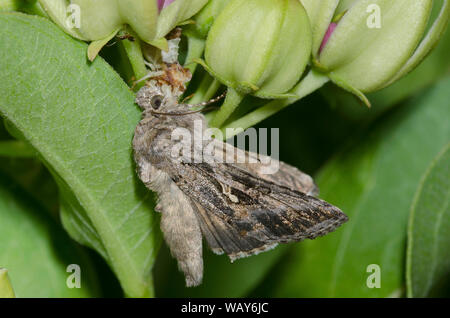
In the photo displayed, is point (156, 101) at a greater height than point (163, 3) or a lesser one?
lesser

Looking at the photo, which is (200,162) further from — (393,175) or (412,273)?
(393,175)

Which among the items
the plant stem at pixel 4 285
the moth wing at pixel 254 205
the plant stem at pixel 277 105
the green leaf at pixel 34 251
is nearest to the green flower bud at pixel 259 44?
the plant stem at pixel 277 105

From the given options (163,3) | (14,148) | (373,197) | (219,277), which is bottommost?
(219,277)

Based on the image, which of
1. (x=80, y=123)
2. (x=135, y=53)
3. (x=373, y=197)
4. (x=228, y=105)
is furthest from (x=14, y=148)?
(x=373, y=197)

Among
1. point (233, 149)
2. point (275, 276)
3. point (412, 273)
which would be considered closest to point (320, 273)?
point (275, 276)

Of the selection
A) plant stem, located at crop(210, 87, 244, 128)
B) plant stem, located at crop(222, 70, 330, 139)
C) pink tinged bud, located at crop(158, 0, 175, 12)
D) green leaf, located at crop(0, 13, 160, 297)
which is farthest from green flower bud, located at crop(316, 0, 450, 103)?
green leaf, located at crop(0, 13, 160, 297)

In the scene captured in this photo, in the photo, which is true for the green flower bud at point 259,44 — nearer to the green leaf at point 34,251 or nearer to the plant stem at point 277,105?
the plant stem at point 277,105

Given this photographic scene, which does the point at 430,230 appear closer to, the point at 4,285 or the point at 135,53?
the point at 135,53
